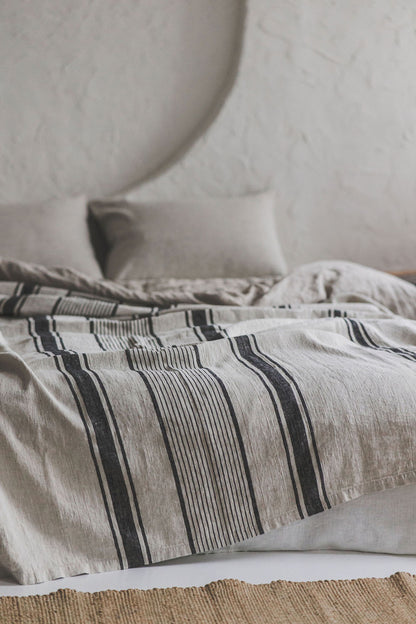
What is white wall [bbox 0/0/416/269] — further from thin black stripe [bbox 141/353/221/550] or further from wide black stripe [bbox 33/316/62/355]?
thin black stripe [bbox 141/353/221/550]

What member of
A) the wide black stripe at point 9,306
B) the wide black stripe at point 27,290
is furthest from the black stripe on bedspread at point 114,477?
the wide black stripe at point 27,290

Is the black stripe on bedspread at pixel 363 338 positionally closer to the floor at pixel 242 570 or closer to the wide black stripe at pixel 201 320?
the wide black stripe at pixel 201 320

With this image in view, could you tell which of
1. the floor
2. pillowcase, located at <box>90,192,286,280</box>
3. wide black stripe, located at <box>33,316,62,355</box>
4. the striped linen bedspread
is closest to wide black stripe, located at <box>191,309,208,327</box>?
wide black stripe, located at <box>33,316,62,355</box>

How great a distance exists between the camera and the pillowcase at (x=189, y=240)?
3041 mm

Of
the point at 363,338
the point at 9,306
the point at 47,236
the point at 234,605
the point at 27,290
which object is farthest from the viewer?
the point at 47,236

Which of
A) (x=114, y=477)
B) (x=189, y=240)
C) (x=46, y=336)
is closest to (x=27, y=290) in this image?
(x=46, y=336)

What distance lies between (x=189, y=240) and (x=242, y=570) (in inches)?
75.1

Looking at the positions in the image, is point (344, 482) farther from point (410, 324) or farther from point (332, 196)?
point (332, 196)

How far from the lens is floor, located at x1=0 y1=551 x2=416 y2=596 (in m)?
1.27

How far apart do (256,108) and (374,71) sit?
23.3 inches

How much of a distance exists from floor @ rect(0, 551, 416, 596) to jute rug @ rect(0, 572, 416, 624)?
2.2 inches

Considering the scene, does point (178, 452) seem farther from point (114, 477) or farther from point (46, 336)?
point (46, 336)

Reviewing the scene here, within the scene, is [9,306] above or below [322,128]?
below

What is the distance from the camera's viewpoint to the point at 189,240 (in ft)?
10.1
